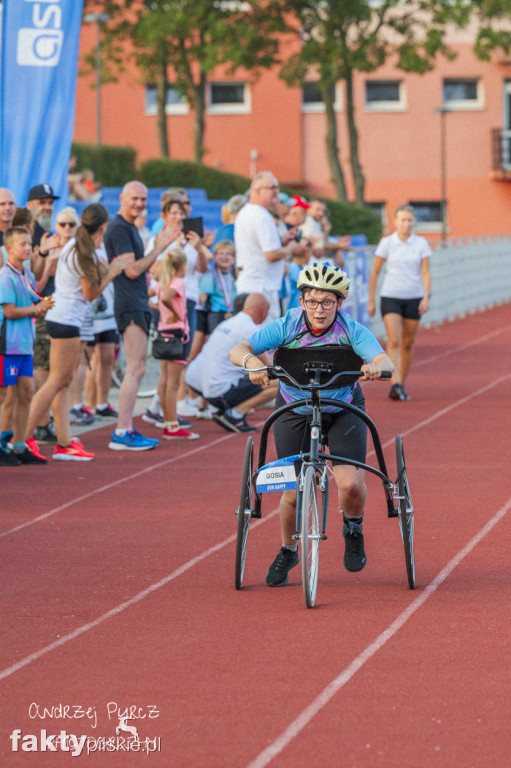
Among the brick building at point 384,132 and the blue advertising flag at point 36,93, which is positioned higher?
the brick building at point 384,132

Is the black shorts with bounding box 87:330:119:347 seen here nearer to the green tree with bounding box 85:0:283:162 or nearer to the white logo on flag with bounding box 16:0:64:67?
the white logo on flag with bounding box 16:0:64:67

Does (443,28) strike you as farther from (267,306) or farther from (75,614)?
(75,614)

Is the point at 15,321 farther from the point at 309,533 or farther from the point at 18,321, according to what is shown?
the point at 309,533

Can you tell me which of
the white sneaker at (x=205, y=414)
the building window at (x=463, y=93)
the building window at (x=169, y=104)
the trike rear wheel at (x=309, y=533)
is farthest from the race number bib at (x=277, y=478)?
the building window at (x=463, y=93)

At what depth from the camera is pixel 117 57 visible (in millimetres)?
43688

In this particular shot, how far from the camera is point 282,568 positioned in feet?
25.1

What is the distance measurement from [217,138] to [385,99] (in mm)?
6479

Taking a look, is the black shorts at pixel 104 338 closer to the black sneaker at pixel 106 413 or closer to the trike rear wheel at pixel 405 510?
the black sneaker at pixel 106 413

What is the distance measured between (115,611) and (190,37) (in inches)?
1404

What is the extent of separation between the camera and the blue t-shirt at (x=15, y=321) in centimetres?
1112

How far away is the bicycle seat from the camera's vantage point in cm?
716

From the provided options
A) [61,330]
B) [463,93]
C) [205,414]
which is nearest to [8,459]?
[61,330]

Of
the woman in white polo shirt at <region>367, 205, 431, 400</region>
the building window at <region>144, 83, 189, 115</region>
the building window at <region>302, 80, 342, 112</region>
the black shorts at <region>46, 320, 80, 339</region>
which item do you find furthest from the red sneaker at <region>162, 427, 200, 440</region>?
the building window at <region>302, 80, 342, 112</region>

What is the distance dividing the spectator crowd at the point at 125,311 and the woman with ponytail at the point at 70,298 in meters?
0.01
